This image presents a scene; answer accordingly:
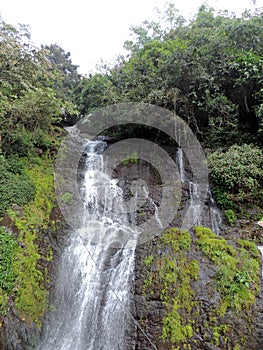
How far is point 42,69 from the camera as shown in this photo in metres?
9.17

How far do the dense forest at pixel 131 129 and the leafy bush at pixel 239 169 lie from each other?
39mm

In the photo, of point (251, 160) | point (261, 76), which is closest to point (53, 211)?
point (251, 160)

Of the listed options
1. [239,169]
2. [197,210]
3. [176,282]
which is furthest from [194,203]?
[176,282]

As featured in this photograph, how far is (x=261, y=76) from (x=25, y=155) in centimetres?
1086

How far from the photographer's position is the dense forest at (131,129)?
22.1 ft

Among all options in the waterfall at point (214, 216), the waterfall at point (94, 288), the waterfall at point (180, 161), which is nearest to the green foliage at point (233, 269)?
the waterfall at point (214, 216)

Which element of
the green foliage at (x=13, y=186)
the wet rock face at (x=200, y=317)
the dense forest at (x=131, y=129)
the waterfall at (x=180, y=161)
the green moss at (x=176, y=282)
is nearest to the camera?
the wet rock face at (x=200, y=317)

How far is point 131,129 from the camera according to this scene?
Answer: 13.4m

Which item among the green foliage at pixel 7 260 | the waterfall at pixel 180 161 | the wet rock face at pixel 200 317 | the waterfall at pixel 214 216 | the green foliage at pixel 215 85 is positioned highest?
the green foliage at pixel 215 85

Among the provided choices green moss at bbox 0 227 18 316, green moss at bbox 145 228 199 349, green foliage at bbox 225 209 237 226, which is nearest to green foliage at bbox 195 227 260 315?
green moss at bbox 145 228 199 349

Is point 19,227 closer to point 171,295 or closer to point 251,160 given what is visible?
point 171,295

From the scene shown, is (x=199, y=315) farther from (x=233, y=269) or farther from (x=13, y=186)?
(x=13, y=186)

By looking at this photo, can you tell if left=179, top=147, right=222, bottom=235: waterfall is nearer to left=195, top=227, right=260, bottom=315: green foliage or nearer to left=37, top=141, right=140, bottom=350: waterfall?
left=195, top=227, right=260, bottom=315: green foliage

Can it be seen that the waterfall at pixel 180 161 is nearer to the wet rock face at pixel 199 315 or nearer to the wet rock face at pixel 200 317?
the wet rock face at pixel 199 315
